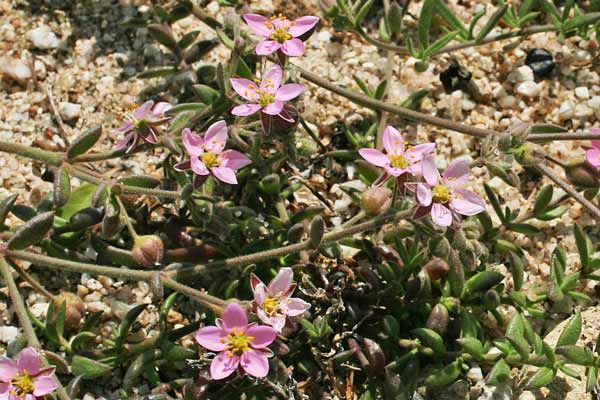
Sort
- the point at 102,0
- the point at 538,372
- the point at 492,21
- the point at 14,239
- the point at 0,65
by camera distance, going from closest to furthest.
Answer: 1. the point at 14,239
2. the point at 538,372
3. the point at 492,21
4. the point at 0,65
5. the point at 102,0

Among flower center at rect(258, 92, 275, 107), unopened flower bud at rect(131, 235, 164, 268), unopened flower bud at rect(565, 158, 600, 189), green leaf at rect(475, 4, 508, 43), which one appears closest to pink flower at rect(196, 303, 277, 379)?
unopened flower bud at rect(131, 235, 164, 268)

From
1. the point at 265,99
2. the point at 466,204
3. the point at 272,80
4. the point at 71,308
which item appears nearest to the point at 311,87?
the point at 272,80

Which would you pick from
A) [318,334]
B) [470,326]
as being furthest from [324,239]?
[470,326]

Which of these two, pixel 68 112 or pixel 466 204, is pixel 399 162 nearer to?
pixel 466 204

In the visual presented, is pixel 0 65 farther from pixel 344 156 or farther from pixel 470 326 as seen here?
pixel 470 326

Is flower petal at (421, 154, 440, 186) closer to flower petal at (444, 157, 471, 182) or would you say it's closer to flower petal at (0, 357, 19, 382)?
flower petal at (444, 157, 471, 182)

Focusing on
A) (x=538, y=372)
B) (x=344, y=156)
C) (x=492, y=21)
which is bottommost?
(x=538, y=372)

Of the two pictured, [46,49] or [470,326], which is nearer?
[470,326]

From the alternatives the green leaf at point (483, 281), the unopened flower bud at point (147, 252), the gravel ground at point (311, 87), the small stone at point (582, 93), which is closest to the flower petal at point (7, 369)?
the unopened flower bud at point (147, 252)
